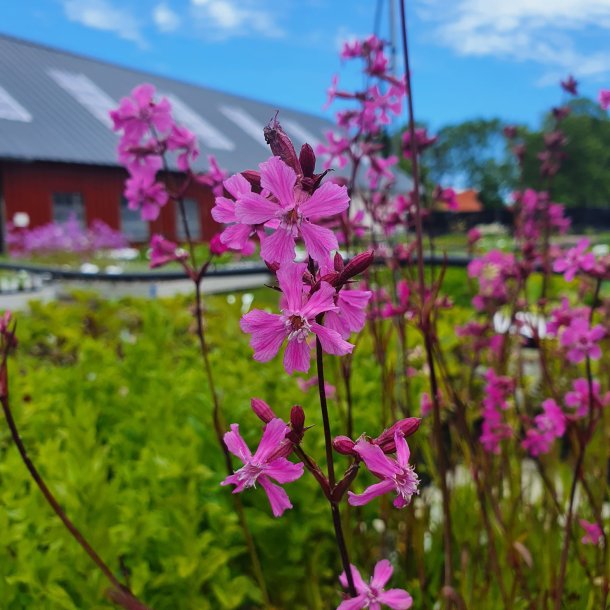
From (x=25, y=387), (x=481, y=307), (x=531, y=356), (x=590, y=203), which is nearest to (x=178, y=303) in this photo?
(x=25, y=387)

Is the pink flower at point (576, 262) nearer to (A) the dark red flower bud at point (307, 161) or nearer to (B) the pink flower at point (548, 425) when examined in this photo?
(B) the pink flower at point (548, 425)

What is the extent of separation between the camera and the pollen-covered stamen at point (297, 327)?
0.55 meters

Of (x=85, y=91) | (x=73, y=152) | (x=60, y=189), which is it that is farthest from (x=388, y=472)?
(x=60, y=189)

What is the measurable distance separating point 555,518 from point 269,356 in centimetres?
139

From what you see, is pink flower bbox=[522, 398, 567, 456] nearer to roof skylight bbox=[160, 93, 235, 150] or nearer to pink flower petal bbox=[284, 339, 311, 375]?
pink flower petal bbox=[284, 339, 311, 375]

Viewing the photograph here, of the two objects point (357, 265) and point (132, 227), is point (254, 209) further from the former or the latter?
point (132, 227)

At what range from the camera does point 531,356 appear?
14.8 ft

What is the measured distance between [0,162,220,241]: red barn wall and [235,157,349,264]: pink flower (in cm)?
1233

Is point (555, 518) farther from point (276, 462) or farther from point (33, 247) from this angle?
point (33, 247)

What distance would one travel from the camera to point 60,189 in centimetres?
1452

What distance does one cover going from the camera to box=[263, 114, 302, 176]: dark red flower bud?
0.58 m

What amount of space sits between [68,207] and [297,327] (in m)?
15.7

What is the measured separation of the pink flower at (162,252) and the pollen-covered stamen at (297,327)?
80 cm

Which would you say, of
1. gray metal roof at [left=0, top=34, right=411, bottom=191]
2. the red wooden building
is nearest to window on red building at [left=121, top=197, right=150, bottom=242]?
the red wooden building
